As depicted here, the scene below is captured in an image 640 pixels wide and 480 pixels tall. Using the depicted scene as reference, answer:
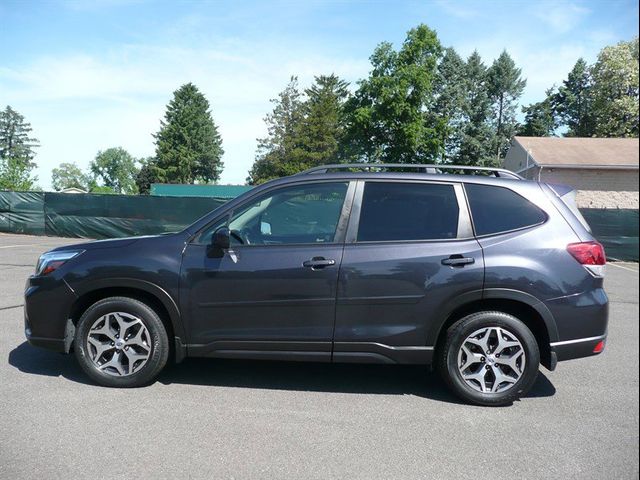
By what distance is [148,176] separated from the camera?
83750 millimetres

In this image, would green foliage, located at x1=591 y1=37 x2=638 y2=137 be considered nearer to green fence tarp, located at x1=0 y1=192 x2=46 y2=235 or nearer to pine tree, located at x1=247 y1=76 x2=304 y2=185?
green fence tarp, located at x1=0 y1=192 x2=46 y2=235

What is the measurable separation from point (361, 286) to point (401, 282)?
0.31 m

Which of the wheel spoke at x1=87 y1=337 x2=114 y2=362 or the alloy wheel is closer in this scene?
the alloy wheel

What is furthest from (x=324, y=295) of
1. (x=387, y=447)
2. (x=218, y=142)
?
(x=218, y=142)

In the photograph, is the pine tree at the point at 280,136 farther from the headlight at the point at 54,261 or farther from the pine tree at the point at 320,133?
the headlight at the point at 54,261

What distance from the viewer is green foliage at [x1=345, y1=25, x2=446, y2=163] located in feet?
125

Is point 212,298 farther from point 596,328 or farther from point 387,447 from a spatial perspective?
point 596,328

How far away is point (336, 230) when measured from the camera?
404 centimetres

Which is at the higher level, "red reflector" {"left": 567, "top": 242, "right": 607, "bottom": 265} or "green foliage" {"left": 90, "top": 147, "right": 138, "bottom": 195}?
"green foliage" {"left": 90, "top": 147, "right": 138, "bottom": 195}

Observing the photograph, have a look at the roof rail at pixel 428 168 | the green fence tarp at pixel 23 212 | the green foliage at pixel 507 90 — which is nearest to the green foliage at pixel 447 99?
the green fence tarp at pixel 23 212

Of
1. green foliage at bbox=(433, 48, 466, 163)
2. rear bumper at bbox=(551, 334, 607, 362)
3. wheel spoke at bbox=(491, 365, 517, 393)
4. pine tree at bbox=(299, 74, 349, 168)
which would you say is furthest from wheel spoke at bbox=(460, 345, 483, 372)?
pine tree at bbox=(299, 74, 349, 168)

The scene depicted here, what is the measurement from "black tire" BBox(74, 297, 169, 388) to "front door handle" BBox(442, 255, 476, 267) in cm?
239

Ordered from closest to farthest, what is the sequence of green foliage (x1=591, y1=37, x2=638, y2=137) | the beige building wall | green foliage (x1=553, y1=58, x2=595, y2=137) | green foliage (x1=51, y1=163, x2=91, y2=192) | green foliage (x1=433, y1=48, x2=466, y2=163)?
green foliage (x1=591, y1=37, x2=638, y2=137) → the beige building wall → green foliage (x1=553, y1=58, x2=595, y2=137) → green foliage (x1=433, y1=48, x2=466, y2=163) → green foliage (x1=51, y1=163, x2=91, y2=192)

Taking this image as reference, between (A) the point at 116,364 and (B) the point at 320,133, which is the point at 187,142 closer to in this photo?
(B) the point at 320,133
